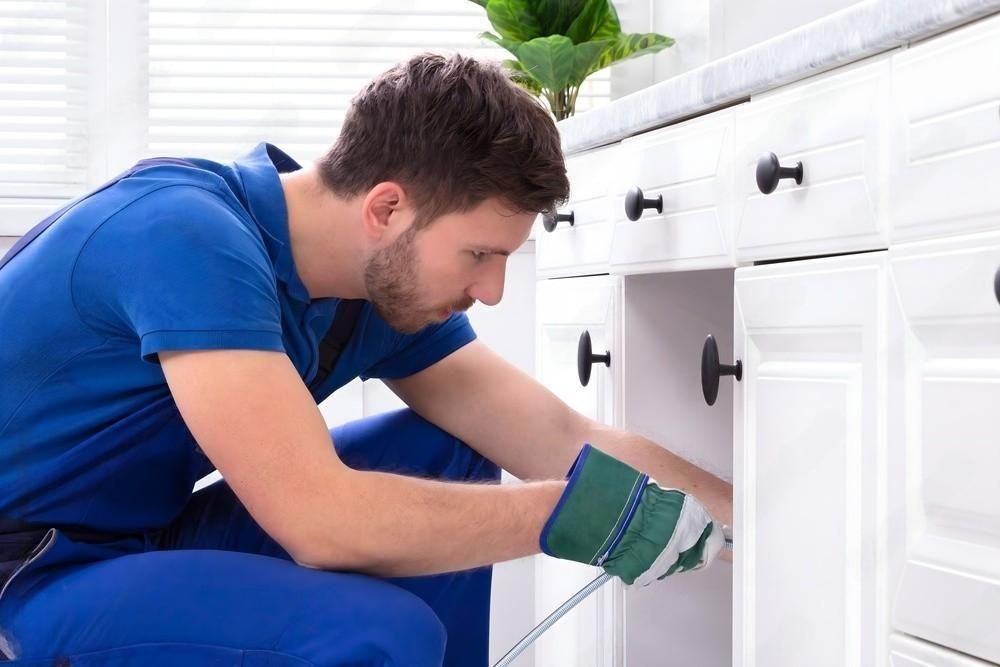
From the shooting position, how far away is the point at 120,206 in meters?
1.11

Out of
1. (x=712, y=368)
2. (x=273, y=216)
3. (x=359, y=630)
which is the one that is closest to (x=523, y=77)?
(x=273, y=216)

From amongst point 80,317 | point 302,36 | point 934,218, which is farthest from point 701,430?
point 302,36

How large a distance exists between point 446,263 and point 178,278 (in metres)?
0.33

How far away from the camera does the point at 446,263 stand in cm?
126

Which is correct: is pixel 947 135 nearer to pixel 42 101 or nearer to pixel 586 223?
pixel 586 223

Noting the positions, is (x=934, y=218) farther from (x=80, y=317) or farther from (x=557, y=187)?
(x=80, y=317)

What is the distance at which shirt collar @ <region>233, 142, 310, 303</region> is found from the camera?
124 cm

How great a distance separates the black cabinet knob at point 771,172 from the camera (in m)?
1.02

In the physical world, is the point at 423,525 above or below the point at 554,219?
below

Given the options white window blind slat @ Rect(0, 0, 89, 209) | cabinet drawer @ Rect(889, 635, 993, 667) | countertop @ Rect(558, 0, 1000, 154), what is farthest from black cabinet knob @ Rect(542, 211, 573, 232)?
white window blind slat @ Rect(0, 0, 89, 209)

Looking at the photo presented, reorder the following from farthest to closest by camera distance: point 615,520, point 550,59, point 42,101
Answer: point 42,101 → point 550,59 → point 615,520

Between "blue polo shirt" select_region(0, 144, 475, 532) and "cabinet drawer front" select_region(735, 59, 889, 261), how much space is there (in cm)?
48

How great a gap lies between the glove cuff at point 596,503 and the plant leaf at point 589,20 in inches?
48.7

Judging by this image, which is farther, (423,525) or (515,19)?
(515,19)
